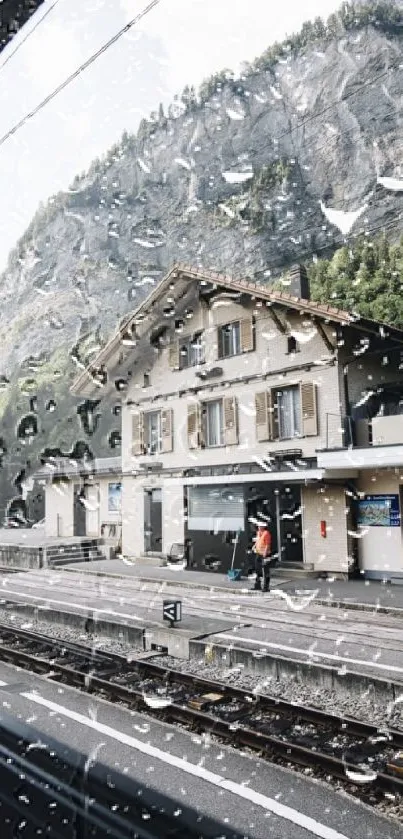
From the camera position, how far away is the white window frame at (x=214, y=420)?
68.1 feet

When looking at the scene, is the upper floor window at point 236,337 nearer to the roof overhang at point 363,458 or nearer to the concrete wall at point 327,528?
→ the concrete wall at point 327,528

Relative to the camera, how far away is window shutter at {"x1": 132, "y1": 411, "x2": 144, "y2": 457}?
2350cm

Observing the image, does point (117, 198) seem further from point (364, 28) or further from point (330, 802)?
point (330, 802)

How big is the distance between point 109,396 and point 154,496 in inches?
214

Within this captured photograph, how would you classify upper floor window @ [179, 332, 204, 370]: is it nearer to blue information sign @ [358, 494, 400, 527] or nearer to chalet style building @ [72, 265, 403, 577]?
chalet style building @ [72, 265, 403, 577]

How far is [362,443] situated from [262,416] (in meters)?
3.37

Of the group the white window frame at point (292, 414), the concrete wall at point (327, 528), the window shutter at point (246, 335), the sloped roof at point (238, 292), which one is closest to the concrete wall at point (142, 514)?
the white window frame at point (292, 414)

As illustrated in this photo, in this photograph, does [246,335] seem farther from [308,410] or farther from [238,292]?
[308,410]

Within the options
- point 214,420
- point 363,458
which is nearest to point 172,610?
point 363,458

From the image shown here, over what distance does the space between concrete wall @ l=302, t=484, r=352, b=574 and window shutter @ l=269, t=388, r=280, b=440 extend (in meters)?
2.11

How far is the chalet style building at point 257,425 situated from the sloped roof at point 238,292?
0.05m

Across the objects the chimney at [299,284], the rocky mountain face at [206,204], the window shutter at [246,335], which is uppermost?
the rocky mountain face at [206,204]

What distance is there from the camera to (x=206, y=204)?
371 feet

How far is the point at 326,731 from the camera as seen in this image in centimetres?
691
